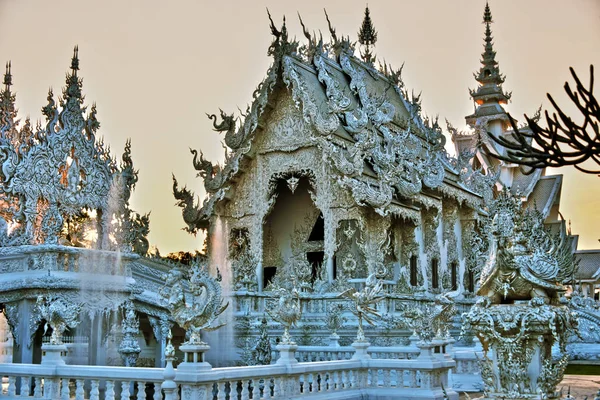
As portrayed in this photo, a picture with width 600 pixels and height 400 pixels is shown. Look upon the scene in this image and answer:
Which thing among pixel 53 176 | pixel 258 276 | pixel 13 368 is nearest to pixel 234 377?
pixel 13 368

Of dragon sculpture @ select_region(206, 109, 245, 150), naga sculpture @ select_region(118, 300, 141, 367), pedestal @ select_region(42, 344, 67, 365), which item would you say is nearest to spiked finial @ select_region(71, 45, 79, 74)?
dragon sculpture @ select_region(206, 109, 245, 150)

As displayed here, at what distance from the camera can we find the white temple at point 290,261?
10.3 meters

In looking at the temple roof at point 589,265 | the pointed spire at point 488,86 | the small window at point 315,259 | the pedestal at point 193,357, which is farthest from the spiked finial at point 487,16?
the pedestal at point 193,357

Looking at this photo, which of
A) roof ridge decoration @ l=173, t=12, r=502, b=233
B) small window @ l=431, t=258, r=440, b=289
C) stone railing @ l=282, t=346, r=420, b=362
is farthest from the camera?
small window @ l=431, t=258, r=440, b=289

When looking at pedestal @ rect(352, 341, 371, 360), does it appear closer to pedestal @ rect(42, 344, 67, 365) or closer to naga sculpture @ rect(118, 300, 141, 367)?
naga sculpture @ rect(118, 300, 141, 367)

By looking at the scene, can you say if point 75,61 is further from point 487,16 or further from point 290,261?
point 487,16

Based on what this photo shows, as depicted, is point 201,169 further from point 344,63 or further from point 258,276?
point 344,63

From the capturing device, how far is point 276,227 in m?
23.5

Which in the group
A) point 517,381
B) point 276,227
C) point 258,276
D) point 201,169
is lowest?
point 517,381

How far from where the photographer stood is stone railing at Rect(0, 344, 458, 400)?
9812 mm

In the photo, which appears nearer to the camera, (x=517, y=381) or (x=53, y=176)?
(x=517, y=381)

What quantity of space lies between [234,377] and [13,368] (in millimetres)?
3123

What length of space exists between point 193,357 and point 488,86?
36170mm

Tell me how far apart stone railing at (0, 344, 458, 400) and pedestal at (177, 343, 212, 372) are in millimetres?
12
